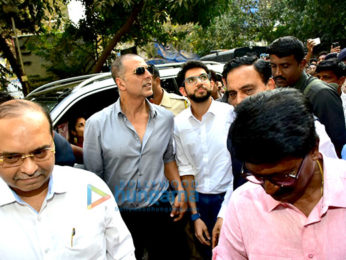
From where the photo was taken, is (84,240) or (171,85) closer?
(84,240)

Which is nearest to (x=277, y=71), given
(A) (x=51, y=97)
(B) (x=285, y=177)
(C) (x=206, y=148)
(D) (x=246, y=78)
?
(D) (x=246, y=78)

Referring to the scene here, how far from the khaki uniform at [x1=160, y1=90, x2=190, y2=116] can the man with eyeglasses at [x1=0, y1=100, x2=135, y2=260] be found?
7.63ft

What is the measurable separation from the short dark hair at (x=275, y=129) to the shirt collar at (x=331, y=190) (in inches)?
6.0

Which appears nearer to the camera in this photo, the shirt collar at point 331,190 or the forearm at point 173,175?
the shirt collar at point 331,190

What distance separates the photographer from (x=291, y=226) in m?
1.10

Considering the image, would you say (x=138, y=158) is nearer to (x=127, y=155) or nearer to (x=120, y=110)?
(x=127, y=155)

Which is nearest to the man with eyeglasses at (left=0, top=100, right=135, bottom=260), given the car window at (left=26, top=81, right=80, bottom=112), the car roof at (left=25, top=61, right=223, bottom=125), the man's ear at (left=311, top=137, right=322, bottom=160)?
the man's ear at (left=311, top=137, right=322, bottom=160)

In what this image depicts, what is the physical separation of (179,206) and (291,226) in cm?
171

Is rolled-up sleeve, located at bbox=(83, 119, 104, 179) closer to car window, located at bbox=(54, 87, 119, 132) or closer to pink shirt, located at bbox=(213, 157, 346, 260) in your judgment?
car window, located at bbox=(54, 87, 119, 132)

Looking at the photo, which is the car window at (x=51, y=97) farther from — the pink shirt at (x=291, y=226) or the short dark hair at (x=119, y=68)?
the pink shirt at (x=291, y=226)

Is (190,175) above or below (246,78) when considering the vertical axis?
below

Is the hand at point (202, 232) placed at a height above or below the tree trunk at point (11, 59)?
below

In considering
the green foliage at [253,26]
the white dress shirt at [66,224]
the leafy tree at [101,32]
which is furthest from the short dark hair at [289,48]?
the green foliage at [253,26]

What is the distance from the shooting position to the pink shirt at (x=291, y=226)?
105cm
